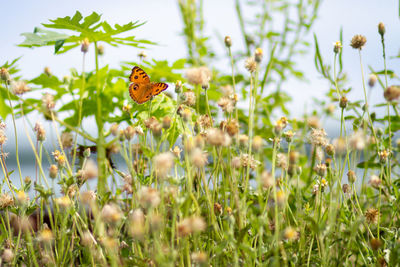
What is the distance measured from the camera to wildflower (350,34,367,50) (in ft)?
3.10

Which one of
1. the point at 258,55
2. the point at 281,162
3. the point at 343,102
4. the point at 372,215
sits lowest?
the point at 372,215

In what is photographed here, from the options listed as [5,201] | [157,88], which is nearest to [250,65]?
[157,88]

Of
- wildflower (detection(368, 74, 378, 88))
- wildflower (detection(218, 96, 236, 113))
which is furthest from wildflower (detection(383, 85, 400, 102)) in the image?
wildflower (detection(218, 96, 236, 113))

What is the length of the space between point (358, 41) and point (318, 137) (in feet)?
0.89

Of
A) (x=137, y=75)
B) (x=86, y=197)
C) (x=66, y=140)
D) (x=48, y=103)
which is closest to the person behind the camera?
(x=86, y=197)

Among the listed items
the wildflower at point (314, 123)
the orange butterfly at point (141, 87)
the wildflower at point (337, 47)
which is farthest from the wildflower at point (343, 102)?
the orange butterfly at point (141, 87)

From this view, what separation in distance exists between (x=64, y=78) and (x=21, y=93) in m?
0.12

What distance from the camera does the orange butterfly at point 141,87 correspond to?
103 centimetres

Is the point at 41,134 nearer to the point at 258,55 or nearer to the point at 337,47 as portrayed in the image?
the point at 258,55

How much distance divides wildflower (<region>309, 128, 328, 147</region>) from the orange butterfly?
0.40 meters

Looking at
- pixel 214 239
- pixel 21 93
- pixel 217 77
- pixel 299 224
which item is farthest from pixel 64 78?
pixel 217 77

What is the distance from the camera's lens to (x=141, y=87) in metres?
1.04

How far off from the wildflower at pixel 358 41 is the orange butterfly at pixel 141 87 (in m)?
0.51

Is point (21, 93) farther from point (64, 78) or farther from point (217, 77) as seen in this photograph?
point (217, 77)
